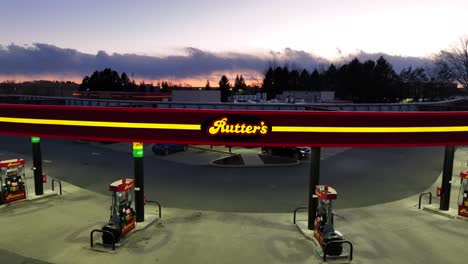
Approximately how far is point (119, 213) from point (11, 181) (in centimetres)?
770

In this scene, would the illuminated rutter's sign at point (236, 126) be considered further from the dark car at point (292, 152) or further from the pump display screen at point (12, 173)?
the dark car at point (292, 152)

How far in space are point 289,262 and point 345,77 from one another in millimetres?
91116

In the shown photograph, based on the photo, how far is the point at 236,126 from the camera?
1173 centimetres

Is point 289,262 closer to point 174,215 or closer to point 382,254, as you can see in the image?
point 382,254

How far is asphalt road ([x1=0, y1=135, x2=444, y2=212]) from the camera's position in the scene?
59.7 ft

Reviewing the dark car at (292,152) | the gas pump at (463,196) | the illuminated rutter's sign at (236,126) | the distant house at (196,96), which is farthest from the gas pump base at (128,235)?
the distant house at (196,96)

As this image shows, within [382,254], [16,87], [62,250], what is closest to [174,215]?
[62,250]

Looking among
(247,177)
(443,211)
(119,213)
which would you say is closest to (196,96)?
(247,177)

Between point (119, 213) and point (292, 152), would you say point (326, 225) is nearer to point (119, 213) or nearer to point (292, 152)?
point (119, 213)

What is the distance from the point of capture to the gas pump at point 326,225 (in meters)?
11.4

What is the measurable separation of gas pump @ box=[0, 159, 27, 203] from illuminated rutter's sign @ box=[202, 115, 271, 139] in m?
11.1

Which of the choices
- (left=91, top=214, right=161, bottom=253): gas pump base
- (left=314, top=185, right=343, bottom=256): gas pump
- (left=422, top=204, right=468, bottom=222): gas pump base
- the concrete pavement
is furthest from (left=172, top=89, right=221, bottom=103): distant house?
(left=314, top=185, right=343, bottom=256): gas pump

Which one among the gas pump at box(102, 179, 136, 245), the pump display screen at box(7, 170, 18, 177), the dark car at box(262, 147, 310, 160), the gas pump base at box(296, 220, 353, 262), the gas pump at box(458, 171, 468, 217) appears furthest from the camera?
the dark car at box(262, 147, 310, 160)

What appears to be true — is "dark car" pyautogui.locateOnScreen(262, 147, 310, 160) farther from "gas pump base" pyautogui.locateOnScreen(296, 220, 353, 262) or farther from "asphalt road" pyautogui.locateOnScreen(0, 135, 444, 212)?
"gas pump base" pyautogui.locateOnScreen(296, 220, 353, 262)
